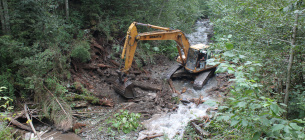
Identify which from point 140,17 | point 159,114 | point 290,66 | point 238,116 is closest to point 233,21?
point 290,66

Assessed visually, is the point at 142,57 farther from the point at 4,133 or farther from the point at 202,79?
the point at 4,133

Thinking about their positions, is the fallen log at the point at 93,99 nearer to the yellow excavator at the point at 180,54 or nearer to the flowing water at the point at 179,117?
the yellow excavator at the point at 180,54

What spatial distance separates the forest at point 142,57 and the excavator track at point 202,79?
145 cm

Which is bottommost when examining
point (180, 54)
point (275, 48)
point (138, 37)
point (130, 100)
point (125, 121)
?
point (125, 121)

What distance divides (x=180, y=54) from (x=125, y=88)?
369 centimetres

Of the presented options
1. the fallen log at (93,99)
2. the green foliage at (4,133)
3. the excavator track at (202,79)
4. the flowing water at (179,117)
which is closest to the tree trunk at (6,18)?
the fallen log at (93,99)

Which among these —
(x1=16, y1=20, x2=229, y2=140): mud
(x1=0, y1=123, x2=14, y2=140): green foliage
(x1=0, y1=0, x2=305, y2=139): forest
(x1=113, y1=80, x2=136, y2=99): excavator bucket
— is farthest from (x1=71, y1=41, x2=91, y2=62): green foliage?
(x1=0, y1=123, x2=14, y2=140): green foliage

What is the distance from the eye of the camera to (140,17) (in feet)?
39.2

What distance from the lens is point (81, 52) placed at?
8.05 m

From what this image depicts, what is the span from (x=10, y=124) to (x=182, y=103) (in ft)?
19.9

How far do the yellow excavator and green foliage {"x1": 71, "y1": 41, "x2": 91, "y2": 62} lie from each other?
1.75m

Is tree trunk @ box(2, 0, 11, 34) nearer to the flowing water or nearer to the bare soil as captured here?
the bare soil

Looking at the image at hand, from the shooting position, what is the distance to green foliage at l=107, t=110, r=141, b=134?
19.6 feet

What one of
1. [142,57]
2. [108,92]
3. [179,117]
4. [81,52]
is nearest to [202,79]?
[179,117]
